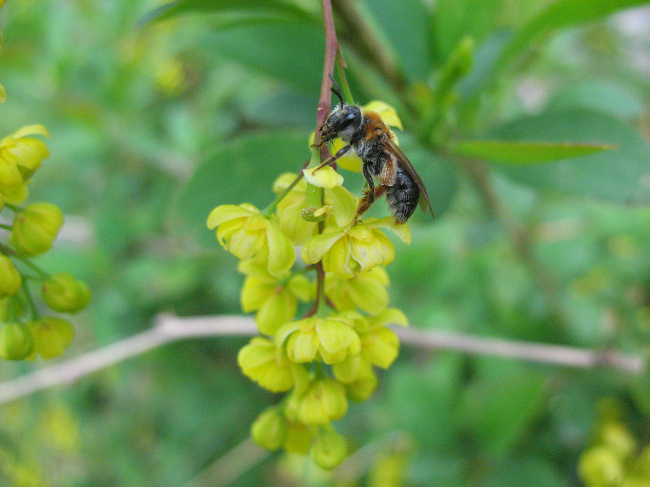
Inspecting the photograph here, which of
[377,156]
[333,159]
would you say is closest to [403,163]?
[377,156]

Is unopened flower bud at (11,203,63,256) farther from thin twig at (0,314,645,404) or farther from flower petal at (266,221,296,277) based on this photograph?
thin twig at (0,314,645,404)

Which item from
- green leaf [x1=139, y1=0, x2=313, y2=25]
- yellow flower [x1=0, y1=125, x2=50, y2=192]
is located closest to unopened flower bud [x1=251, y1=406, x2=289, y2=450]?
yellow flower [x1=0, y1=125, x2=50, y2=192]

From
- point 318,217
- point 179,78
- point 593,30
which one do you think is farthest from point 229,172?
point 593,30

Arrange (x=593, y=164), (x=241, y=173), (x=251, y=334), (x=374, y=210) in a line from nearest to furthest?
(x=241, y=173), (x=593, y=164), (x=251, y=334), (x=374, y=210)

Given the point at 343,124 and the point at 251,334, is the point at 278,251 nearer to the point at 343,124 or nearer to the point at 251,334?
the point at 343,124

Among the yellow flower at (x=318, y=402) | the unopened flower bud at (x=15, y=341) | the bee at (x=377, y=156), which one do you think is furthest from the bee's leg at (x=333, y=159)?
the unopened flower bud at (x=15, y=341)

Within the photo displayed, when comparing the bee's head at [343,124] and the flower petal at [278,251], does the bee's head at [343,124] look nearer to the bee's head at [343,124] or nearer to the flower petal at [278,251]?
the bee's head at [343,124]
